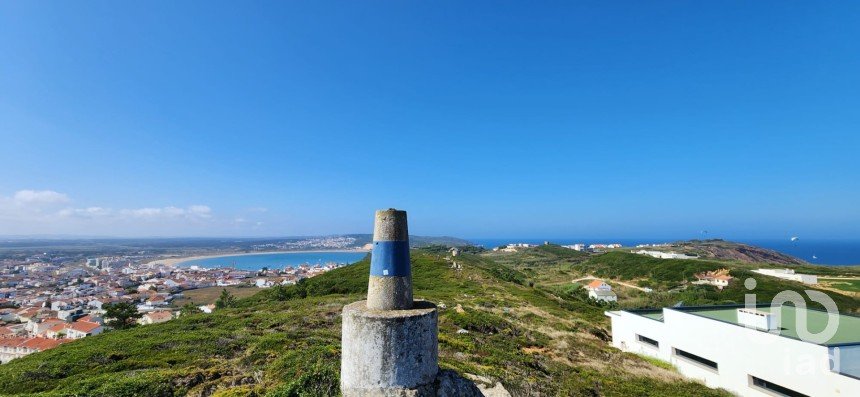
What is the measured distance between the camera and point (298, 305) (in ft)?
90.4

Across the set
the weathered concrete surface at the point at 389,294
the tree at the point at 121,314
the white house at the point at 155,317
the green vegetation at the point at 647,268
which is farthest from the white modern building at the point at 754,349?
the white house at the point at 155,317

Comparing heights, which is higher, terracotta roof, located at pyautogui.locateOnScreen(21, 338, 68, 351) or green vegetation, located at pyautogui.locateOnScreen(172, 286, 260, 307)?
terracotta roof, located at pyautogui.locateOnScreen(21, 338, 68, 351)

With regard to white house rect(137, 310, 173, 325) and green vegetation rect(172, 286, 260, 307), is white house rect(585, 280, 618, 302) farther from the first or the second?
green vegetation rect(172, 286, 260, 307)

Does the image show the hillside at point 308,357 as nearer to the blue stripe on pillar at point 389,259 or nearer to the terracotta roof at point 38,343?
the blue stripe on pillar at point 389,259

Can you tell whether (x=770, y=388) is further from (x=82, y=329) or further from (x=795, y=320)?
(x=82, y=329)

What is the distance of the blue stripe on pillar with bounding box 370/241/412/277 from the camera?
6.79 m

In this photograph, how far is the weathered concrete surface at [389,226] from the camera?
6.81 meters

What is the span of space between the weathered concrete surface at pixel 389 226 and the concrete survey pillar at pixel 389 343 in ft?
0.24

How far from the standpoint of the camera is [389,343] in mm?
6047

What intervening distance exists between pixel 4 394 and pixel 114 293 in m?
96.6

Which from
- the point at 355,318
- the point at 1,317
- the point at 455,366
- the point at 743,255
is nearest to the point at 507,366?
the point at 455,366

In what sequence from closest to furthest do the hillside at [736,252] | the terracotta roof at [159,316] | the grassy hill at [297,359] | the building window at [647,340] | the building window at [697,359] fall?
the grassy hill at [297,359] < the building window at [697,359] < the building window at [647,340] < the terracotta roof at [159,316] < the hillside at [736,252]
